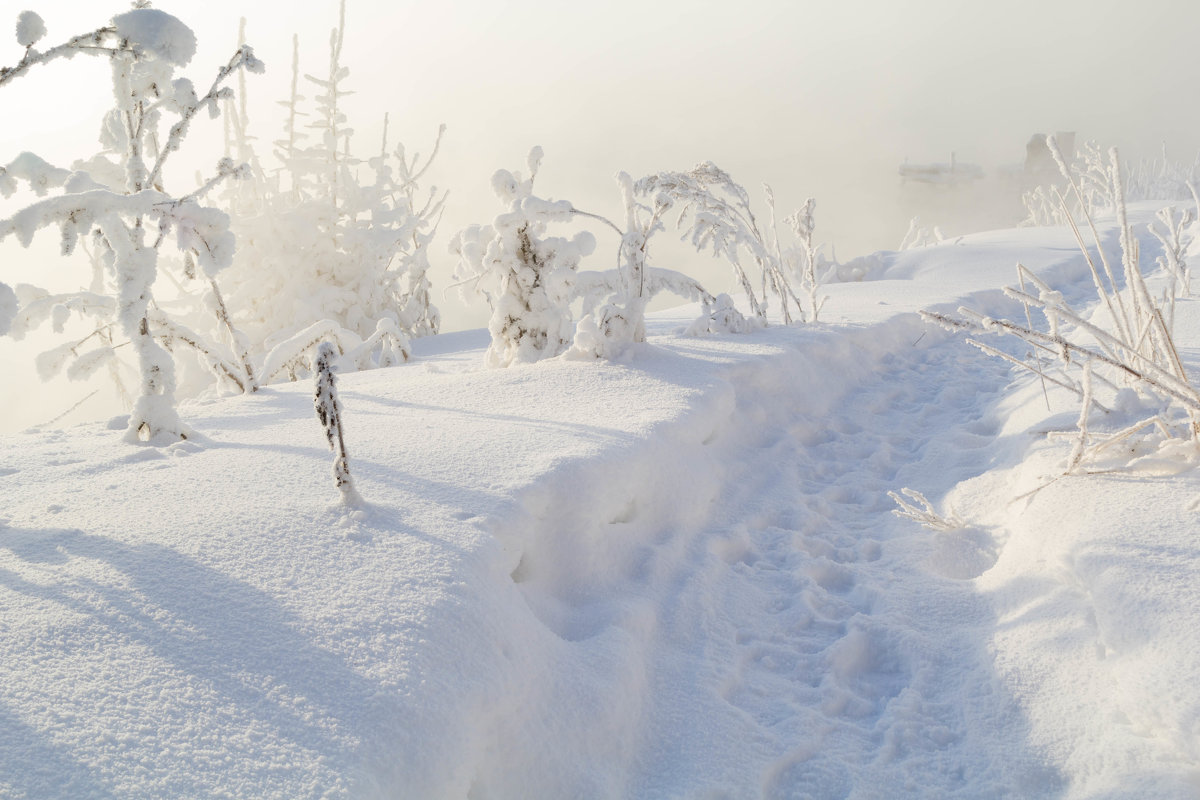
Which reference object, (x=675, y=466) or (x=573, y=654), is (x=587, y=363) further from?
(x=573, y=654)

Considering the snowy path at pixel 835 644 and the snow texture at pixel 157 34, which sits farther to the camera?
the snow texture at pixel 157 34

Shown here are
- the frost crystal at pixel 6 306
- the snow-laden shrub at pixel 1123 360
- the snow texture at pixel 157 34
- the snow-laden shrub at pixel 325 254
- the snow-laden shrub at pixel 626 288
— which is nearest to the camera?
the frost crystal at pixel 6 306

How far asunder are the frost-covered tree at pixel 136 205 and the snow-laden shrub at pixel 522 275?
1520 millimetres

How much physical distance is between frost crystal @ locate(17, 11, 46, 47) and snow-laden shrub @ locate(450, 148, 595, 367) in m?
2.14

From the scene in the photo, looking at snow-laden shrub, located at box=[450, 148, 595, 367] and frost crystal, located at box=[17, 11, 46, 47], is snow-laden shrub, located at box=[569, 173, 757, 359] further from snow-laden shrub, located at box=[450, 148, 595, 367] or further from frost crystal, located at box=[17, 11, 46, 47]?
frost crystal, located at box=[17, 11, 46, 47]

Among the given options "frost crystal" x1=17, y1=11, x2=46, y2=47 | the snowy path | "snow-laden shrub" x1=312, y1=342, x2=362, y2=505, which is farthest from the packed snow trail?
"frost crystal" x1=17, y1=11, x2=46, y2=47

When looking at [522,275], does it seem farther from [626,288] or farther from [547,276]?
[626,288]

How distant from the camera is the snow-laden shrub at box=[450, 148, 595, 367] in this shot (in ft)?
12.8

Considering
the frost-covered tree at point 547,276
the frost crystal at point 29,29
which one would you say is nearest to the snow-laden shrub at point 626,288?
the frost-covered tree at point 547,276

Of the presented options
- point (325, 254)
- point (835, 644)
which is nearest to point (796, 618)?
point (835, 644)

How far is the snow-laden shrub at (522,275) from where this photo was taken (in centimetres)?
391

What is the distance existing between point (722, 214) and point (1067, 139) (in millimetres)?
53470

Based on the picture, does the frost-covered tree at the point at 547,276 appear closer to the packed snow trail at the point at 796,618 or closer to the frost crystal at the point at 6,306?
the packed snow trail at the point at 796,618

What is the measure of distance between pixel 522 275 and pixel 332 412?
2.32 meters
